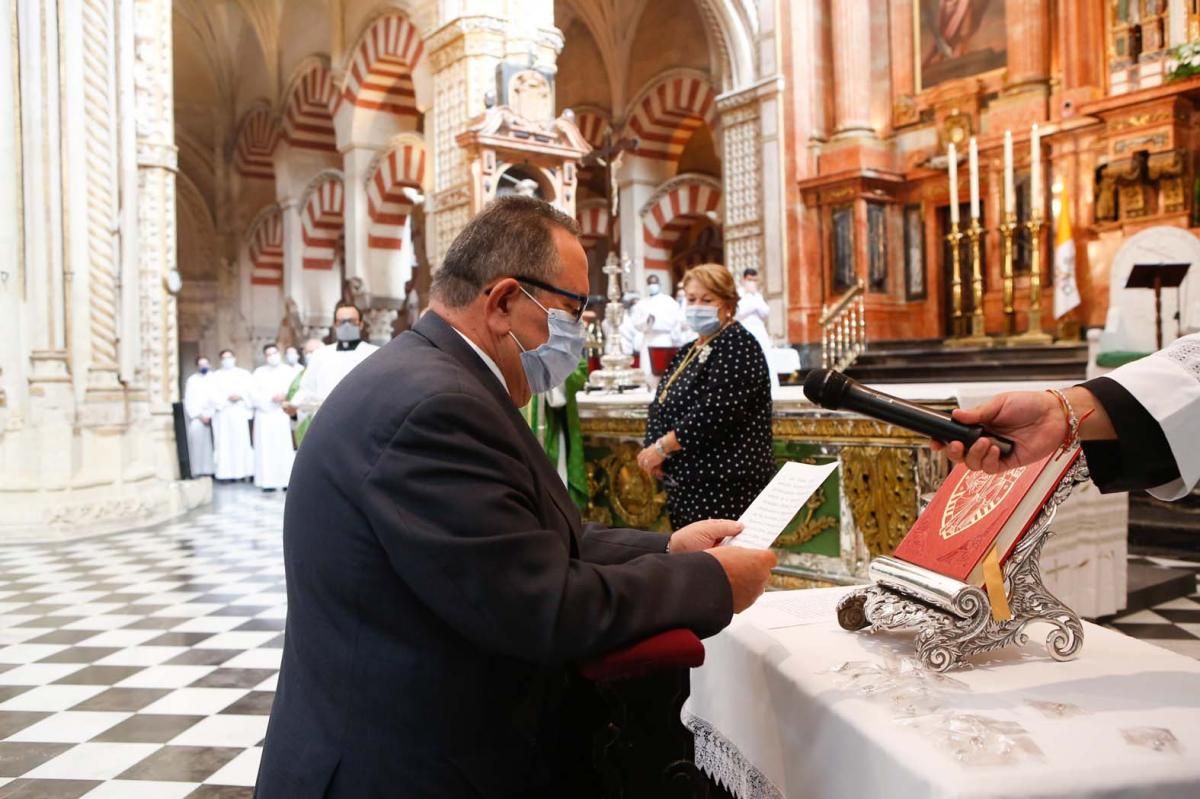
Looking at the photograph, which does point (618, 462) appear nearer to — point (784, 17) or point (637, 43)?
point (784, 17)

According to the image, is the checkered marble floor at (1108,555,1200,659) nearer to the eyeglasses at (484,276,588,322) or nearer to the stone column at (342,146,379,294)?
the eyeglasses at (484,276,588,322)

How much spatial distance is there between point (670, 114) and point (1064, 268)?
8074 mm

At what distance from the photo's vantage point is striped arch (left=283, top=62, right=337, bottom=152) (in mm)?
15391

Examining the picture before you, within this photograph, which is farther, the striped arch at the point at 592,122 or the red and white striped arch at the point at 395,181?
the striped arch at the point at 592,122

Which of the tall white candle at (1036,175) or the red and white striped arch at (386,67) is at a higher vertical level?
the red and white striped arch at (386,67)

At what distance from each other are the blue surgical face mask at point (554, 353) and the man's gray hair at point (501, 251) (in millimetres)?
58

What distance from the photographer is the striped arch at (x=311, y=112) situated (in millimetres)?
15391

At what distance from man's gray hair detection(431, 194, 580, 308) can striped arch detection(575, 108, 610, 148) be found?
16.4 meters

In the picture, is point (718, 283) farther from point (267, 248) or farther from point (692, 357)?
point (267, 248)

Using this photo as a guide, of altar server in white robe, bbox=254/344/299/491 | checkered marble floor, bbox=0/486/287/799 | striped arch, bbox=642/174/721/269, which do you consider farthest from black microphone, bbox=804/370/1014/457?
striped arch, bbox=642/174/721/269

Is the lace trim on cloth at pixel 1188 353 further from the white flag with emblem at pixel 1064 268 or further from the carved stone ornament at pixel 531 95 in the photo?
the white flag with emblem at pixel 1064 268

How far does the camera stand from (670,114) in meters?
16.3

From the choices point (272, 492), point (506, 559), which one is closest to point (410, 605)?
point (506, 559)

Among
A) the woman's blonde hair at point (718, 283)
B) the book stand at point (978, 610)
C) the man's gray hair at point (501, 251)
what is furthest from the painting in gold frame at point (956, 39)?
the man's gray hair at point (501, 251)
